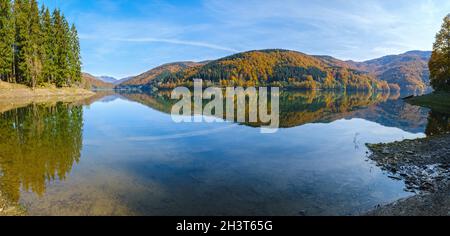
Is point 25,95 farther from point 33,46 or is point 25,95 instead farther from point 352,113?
point 352,113

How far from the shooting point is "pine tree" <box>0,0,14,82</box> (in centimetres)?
7331

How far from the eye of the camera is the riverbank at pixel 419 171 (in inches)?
444

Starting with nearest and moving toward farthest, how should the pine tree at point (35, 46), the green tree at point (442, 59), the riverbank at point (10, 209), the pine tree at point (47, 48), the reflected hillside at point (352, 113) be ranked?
1. the riverbank at point (10, 209)
2. the reflected hillside at point (352, 113)
3. the green tree at point (442, 59)
4. the pine tree at point (35, 46)
5. the pine tree at point (47, 48)

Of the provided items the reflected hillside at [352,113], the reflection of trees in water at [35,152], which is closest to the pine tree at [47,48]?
the reflected hillside at [352,113]

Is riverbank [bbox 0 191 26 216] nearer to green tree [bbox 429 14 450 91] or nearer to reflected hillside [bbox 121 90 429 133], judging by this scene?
reflected hillside [bbox 121 90 429 133]

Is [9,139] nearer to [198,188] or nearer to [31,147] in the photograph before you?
[31,147]

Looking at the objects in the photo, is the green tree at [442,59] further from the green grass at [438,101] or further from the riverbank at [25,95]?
the riverbank at [25,95]

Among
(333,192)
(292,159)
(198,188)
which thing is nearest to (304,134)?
(292,159)

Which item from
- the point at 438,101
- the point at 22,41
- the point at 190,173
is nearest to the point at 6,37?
the point at 22,41

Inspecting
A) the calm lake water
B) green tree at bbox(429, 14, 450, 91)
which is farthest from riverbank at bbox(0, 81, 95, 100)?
green tree at bbox(429, 14, 450, 91)

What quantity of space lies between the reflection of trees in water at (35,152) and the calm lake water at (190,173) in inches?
2.3

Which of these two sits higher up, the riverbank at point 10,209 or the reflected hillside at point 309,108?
the reflected hillside at point 309,108

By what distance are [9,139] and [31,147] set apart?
5.04 metres
